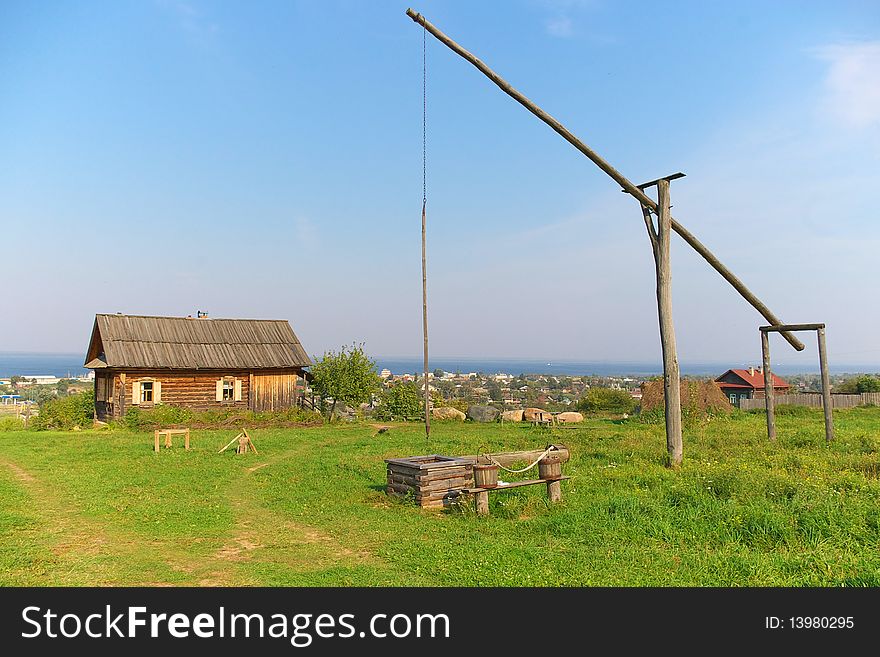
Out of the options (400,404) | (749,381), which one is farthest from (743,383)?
(400,404)

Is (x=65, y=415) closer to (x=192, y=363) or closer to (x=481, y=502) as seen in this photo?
(x=192, y=363)

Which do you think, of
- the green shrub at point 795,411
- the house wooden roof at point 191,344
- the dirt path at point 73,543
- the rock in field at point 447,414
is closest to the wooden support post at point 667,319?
the dirt path at point 73,543

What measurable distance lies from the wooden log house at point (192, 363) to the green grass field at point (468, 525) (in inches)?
599

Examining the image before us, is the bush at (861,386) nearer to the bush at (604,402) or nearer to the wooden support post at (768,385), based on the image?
→ the bush at (604,402)

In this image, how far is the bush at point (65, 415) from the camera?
110 ft

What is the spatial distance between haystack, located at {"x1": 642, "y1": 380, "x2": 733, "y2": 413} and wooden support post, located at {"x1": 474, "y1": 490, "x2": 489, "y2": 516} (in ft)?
62.4

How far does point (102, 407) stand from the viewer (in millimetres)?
34469

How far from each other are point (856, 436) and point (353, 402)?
25472 mm

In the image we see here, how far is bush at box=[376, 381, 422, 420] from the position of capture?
3872cm

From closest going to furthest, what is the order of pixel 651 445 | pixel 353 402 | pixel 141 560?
pixel 141 560 → pixel 651 445 → pixel 353 402

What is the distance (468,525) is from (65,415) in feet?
102
